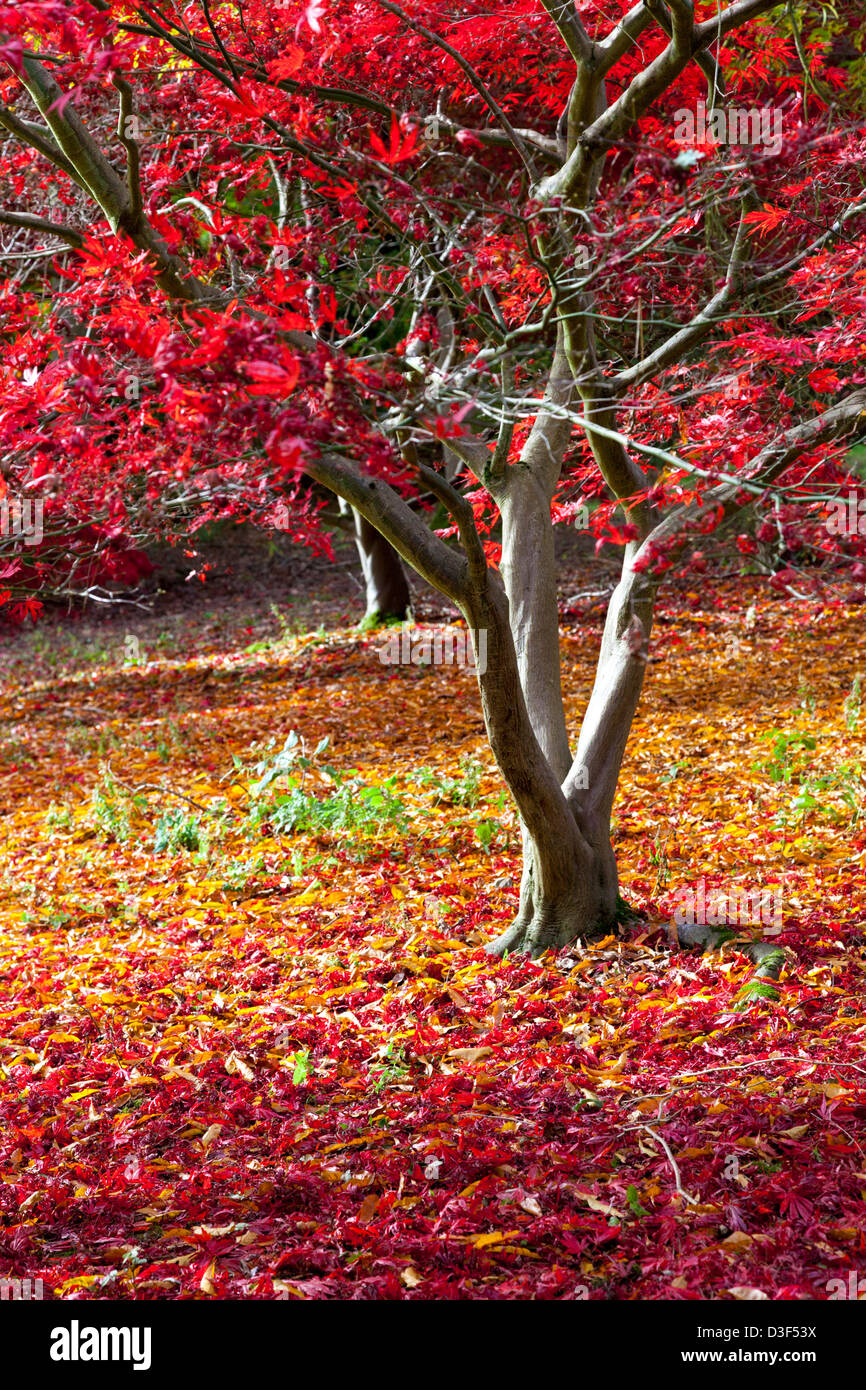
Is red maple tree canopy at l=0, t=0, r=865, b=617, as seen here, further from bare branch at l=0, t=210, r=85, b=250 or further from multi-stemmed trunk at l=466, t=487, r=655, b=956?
multi-stemmed trunk at l=466, t=487, r=655, b=956

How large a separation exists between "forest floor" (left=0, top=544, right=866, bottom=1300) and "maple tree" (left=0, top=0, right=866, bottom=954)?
2.09 ft

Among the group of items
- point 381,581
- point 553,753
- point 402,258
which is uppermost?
point 402,258

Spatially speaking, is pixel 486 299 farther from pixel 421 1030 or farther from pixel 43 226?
pixel 421 1030

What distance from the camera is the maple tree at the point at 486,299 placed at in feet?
8.50

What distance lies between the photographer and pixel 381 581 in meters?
10.3

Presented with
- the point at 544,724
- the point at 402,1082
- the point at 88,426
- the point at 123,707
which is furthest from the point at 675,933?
the point at 123,707

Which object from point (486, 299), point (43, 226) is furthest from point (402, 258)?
point (43, 226)

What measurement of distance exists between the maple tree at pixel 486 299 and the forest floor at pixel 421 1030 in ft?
2.09

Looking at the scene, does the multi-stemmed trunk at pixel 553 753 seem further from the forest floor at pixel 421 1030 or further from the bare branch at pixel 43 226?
the bare branch at pixel 43 226

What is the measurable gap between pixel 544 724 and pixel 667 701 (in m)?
3.16

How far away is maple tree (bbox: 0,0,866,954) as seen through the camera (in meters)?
2.59

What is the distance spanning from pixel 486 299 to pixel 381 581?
6418 millimetres

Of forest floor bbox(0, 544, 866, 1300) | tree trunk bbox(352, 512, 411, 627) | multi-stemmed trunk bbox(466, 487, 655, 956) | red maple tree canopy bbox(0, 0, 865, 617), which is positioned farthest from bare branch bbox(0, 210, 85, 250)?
tree trunk bbox(352, 512, 411, 627)

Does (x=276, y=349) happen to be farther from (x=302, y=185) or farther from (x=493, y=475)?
(x=302, y=185)
